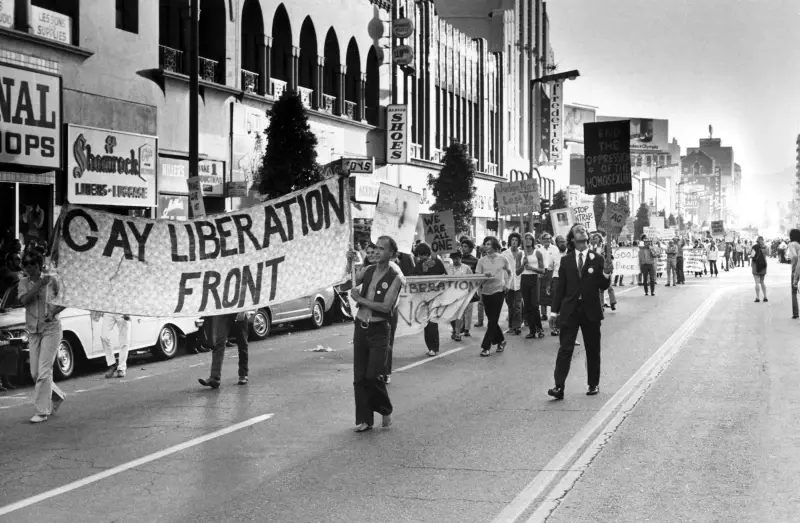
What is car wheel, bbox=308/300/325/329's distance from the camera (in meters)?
23.0

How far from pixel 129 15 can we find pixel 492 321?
15.3 m

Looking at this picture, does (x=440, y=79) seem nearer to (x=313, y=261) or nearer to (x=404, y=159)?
(x=404, y=159)

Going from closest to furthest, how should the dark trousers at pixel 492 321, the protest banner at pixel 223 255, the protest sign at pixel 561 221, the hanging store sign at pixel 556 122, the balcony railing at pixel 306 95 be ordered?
the protest banner at pixel 223 255
the dark trousers at pixel 492 321
the protest sign at pixel 561 221
the balcony railing at pixel 306 95
the hanging store sign at pixel 556 122

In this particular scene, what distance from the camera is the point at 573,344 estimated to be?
1200cm

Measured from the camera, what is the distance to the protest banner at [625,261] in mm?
42322

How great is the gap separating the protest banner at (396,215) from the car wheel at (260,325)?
414 cm

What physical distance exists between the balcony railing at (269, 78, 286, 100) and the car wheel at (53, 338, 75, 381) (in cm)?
2014

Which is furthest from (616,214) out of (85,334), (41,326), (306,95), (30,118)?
(41,326)

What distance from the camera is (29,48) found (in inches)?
906

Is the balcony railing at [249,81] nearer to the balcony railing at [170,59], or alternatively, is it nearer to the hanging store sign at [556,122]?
the balcony railing at [170,59]

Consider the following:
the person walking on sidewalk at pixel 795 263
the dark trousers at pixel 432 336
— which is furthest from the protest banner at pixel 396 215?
the person walking on sidewalk at pixel 795 263

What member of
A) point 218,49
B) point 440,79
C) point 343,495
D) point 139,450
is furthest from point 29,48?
point 440,79

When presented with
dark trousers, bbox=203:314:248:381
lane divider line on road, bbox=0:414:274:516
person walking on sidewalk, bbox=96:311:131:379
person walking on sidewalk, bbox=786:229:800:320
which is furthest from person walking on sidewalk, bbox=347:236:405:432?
person walking on sidewalk, bbox=786:229:800:320

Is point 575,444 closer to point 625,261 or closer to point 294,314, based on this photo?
point 294,314
